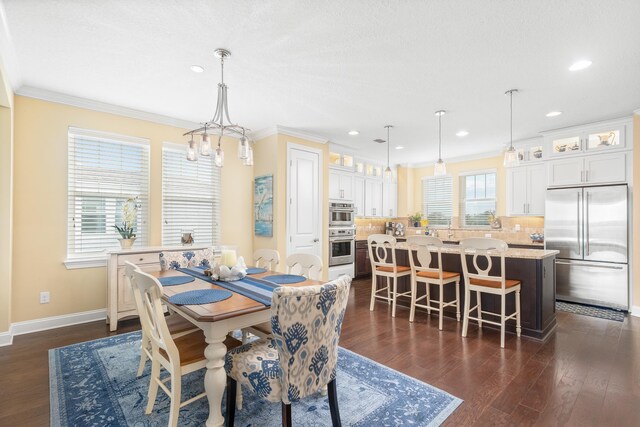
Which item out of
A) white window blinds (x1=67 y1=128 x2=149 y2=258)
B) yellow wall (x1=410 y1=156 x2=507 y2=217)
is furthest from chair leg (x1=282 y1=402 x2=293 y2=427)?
yellow wall (x1=410 y1=156 x2=507 y2=217)

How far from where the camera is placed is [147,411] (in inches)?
77.9

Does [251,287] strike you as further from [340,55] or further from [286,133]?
[286,133]

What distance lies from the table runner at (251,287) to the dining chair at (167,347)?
0.35m

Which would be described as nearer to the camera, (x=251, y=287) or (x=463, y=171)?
(x=251, y=287)

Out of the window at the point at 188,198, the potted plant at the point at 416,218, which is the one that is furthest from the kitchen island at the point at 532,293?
the window at the point at 188,198

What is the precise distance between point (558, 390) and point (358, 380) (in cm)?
147

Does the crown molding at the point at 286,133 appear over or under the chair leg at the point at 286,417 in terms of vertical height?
over

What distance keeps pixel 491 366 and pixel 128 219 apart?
4239 mm

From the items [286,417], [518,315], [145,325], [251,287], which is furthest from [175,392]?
[518,315]

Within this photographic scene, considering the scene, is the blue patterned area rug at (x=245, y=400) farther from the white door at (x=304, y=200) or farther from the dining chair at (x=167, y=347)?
the white door at (x=304, y=200)

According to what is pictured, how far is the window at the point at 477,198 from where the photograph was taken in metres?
6.40

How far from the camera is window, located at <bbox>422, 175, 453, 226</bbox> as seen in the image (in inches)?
279

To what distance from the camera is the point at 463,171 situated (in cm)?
679

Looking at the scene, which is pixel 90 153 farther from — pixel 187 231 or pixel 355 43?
pixel 355 43
